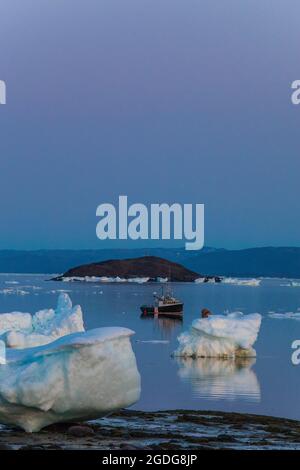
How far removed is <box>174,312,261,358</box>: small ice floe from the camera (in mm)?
30322

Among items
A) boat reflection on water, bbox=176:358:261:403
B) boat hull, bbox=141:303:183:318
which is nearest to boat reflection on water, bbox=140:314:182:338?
boat hull, bbox=141:303:183:318

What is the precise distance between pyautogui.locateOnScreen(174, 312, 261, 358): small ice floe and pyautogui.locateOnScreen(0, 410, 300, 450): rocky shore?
12.7 meters

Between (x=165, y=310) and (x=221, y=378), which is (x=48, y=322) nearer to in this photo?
(x=221, y=378)

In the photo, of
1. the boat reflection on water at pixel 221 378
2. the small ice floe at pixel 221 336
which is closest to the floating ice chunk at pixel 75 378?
the boat reflection on water at pixel 221 378

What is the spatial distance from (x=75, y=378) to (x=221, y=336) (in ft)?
60.6

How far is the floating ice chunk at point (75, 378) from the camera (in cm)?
1301

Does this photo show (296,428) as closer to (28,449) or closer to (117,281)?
(28,449)

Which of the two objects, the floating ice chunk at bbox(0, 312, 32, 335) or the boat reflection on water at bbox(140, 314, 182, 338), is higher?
the floating ice chunk at bbox(0, 312, 32, 335)

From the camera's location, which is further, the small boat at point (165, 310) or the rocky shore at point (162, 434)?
the small boat at point (165, 310)

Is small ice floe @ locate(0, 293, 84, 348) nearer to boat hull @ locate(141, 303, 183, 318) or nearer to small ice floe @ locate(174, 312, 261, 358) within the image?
small ice floe @ locate(174, 312, 261, 358)

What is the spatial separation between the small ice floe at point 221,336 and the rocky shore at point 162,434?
41.8 feet

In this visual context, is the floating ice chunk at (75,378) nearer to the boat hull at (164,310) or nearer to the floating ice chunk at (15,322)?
the floating ice chunk at (15,322)

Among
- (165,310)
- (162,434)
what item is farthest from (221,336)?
(165,310)

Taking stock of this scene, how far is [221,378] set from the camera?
90.0ft
